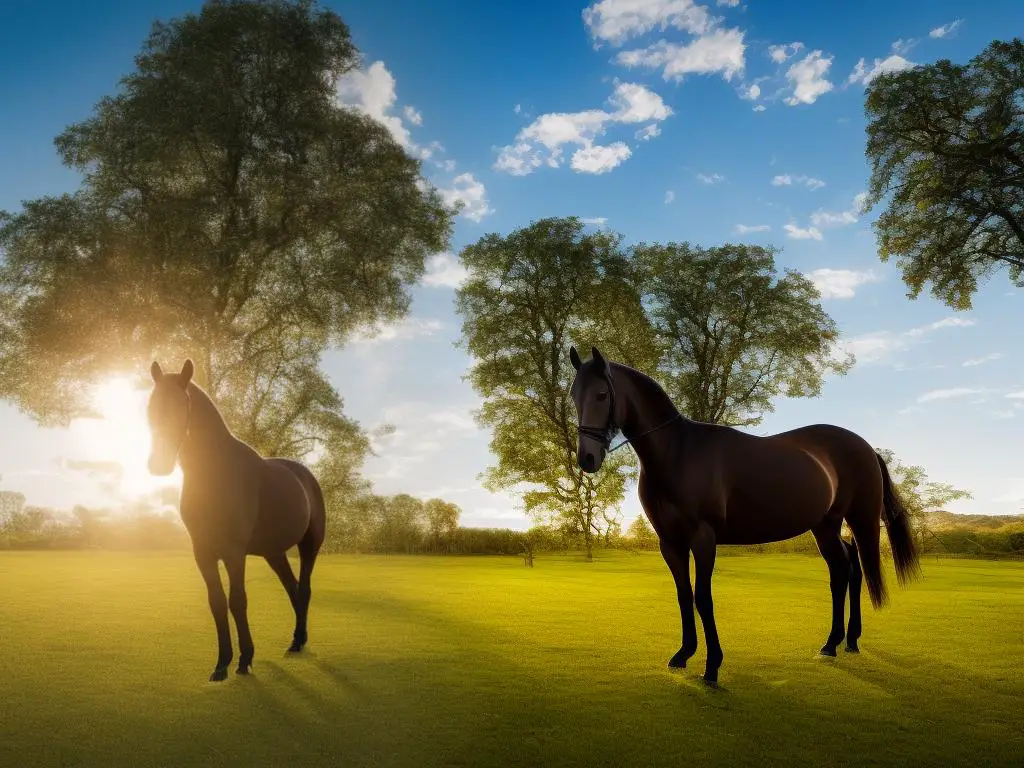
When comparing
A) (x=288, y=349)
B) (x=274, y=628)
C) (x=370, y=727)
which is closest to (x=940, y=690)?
(x=370, y=727)

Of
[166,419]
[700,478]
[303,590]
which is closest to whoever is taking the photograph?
[166,419]

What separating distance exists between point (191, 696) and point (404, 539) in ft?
99.8

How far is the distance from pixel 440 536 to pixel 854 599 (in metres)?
28.3

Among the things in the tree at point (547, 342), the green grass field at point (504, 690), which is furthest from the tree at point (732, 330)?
the green grass field at point (504, 690)

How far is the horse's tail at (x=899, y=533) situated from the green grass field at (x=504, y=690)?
925 millimetres

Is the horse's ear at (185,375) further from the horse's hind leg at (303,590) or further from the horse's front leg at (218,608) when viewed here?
the horse's hind leg at (303,590)

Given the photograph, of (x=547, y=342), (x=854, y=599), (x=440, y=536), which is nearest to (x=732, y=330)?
(x=547, y=342)

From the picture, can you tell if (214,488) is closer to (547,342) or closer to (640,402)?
(640,402)

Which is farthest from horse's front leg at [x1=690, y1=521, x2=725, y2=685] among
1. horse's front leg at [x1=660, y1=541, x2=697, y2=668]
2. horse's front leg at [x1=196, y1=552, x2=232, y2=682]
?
horse's front leg at [x1=196, y1=552, x2=232, y2=682]

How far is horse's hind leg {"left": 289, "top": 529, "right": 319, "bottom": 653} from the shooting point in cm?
846

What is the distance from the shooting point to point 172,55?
21.3m

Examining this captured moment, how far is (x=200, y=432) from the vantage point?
7.24m

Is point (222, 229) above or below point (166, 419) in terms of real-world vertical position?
above

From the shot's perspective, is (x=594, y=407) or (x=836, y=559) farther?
(x=836, y=559)
